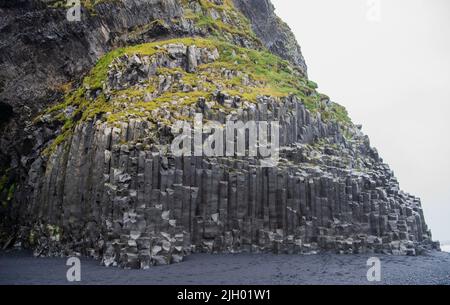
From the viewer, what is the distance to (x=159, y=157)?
50.5 meters

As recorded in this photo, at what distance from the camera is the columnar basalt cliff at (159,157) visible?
50.2m

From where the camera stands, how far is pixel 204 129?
54.3 meters

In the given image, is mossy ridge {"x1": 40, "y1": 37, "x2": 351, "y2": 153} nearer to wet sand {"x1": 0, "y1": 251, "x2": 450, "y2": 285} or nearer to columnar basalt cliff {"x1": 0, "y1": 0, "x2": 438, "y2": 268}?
columnar basalt cliff {"x1": 0, "y1": 0, "x2": 438, "y2": 268}

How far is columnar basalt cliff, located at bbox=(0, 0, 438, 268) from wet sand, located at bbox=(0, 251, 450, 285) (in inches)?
111

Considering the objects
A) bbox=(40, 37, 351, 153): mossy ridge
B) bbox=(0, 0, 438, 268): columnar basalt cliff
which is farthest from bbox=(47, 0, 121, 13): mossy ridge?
bbox=(40, 37, 351, 153): mossy ridge

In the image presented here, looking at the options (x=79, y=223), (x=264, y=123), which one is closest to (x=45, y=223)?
(x=79, y=223)

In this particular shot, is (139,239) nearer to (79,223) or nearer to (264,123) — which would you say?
(79,223)

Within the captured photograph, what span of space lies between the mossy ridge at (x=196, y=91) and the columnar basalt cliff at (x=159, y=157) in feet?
0.86

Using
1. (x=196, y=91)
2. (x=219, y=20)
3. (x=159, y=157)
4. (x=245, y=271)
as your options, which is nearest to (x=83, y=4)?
(x=219, y=20)

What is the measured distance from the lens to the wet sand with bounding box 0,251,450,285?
37.8 m

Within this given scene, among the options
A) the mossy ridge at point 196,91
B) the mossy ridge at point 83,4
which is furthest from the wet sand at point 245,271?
the mossy ridge at point 83,4

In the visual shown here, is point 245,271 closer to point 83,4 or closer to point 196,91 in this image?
point 196,91

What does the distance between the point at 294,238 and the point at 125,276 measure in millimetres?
21294

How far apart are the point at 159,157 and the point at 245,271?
15.5 meters
